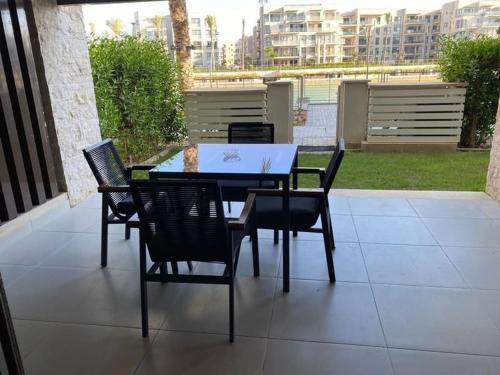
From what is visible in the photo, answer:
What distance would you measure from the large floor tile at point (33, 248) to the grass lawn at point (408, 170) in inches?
104

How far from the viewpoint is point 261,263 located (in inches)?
104

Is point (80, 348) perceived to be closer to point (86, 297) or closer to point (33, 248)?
point (86, 297)

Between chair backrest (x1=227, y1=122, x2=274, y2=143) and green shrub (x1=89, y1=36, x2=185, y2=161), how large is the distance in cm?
203

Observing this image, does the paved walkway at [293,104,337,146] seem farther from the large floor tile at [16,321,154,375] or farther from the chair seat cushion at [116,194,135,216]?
the large floor tile at [16,321,154,375]

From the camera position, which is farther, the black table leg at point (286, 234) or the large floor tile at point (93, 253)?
the large floor tile at point (93, 253)

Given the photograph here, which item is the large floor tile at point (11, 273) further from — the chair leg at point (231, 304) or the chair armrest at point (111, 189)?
the chair leg at point (231, 304)

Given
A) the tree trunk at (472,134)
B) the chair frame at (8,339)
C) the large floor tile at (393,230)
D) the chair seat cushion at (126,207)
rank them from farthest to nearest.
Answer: the tree trunk at (472,134) < the large floor tile at (393,230) < the chair seat cushion at (126,207) < the chair frame at (8,339)

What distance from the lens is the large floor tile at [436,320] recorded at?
1.81m

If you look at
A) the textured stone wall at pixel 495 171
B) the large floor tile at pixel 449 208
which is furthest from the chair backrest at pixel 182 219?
the textured stone wall at pixel 495 171

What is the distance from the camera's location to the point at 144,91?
5508 millimetres

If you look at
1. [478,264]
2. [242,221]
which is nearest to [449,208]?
[478,264]

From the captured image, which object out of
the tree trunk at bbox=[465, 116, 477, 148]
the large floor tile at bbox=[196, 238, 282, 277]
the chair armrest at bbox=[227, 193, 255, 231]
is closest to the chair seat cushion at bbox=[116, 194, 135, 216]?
the large floor tile at bbox=[196, 238, 282, 277]

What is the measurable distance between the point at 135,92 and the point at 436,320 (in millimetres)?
4634

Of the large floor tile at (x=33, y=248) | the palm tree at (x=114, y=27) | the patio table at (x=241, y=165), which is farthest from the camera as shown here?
the palm tree at (x=114, y=27)
